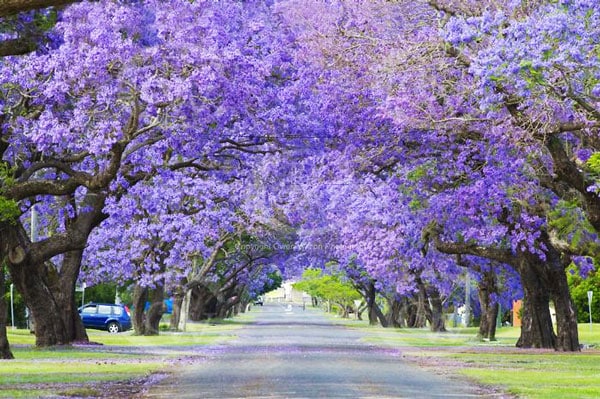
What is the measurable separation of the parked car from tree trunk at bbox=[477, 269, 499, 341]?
19631 mm

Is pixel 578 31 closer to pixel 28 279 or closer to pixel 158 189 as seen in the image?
pixel 28 279

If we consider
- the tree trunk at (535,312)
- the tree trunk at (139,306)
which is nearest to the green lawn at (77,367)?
the tree trunk at (139,306)

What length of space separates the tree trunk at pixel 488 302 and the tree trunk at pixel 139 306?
14.1m

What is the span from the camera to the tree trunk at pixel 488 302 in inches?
1964

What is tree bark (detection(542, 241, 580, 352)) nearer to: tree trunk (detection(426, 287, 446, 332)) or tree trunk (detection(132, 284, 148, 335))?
tree trunk (detection(132, 284, 148, 335))

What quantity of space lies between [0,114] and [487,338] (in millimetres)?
30417

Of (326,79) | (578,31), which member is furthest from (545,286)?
(578,31)

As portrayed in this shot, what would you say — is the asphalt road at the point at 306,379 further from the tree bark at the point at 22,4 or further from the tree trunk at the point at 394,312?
the tree trunk at the point at 394,312

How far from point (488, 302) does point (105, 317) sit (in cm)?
2145

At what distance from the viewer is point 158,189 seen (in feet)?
135

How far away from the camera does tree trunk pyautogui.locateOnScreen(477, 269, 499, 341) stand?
49.9 meters

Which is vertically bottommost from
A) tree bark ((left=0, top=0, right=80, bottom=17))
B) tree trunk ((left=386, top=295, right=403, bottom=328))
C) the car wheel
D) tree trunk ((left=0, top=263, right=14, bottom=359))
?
tree trunk ((left=0, top=263, right=14, bottom=359))

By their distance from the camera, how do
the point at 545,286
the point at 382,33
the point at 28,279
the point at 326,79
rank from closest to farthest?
the point at 382,33, the point at 326,79, the point at 28,279, the point at 545,286

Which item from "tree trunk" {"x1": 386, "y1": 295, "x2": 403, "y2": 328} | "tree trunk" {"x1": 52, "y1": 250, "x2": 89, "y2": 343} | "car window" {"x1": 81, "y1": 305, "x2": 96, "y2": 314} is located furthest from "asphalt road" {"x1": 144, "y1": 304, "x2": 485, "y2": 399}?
"tree trunk" {"x1": 386, "y1": 295, "x2": 403, "y2": 328}
